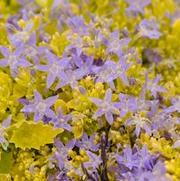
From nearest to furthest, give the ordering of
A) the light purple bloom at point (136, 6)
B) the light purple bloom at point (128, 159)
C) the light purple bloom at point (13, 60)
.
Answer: the light purple bloom at point (128, 159) < the light purple bloom at point (13, 60) < the light purple bloom at point (136, 6)

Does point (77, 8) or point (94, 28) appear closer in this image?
point (94, 28)

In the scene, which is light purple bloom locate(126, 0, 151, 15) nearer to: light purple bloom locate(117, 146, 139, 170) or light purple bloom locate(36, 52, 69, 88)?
light purple bloom locate(36, 52, 69, 88)

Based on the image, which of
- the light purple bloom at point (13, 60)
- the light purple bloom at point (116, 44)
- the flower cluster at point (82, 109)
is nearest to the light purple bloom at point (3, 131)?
the flower cluster at point (82, 109)

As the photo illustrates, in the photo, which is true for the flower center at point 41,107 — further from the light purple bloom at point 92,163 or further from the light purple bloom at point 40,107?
the light purple bloom at point 92,163

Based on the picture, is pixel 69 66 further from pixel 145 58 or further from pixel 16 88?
pixel 145 58

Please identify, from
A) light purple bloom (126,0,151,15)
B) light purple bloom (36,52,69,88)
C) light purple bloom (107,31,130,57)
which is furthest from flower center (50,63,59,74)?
light purple bloom (126,0,151,15)

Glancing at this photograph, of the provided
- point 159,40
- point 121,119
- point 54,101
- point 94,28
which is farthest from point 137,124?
point 159,40

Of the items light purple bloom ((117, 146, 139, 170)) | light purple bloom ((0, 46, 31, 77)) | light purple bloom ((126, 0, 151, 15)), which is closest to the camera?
light purple bloom ((117, 146, 139, 170))

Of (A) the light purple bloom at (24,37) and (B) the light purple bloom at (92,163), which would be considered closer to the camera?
(B) the light purple bloom at (92,163)

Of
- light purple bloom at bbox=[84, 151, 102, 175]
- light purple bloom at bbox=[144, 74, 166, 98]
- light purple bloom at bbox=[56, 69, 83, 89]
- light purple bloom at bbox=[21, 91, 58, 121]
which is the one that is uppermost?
light purple bloom at bbox=[56, 69, 83, 89]
